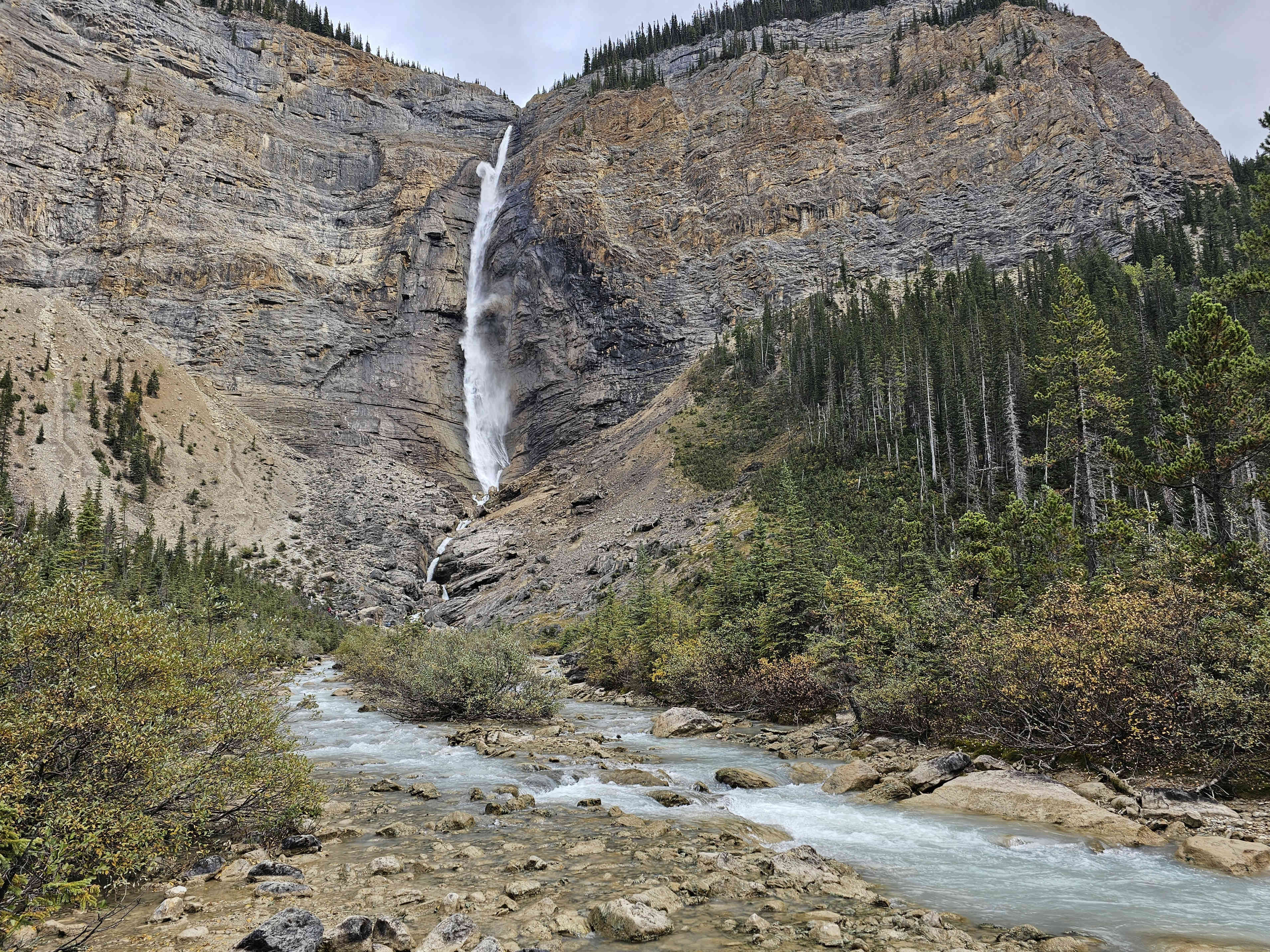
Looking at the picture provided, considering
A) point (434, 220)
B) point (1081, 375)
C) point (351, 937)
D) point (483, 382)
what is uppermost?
point (434, 220)

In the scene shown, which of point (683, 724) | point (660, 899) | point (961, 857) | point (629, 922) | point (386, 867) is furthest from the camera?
point (683, 724)

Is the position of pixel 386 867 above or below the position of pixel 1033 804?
above

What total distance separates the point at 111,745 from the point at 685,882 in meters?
7.17

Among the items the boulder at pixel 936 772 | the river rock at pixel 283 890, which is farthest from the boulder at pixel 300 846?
the boulder at pixel 936 772

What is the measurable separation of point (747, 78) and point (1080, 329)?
101 m

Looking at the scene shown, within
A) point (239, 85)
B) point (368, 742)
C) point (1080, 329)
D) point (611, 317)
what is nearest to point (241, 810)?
point (368, 742)

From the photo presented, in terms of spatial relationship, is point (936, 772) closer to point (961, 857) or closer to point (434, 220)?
point (961, 857)

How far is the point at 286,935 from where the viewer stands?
6832 mm

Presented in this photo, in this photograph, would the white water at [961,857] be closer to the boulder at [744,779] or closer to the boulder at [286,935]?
the boulder at [744,779]

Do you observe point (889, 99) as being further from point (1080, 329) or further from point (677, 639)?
point (677, 639)

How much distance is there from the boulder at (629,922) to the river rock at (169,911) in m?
4.80

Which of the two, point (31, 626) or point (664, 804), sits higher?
point (31, 626)

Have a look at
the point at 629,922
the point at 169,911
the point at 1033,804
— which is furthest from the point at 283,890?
the point at 1033,804

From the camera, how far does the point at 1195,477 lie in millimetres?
17297
